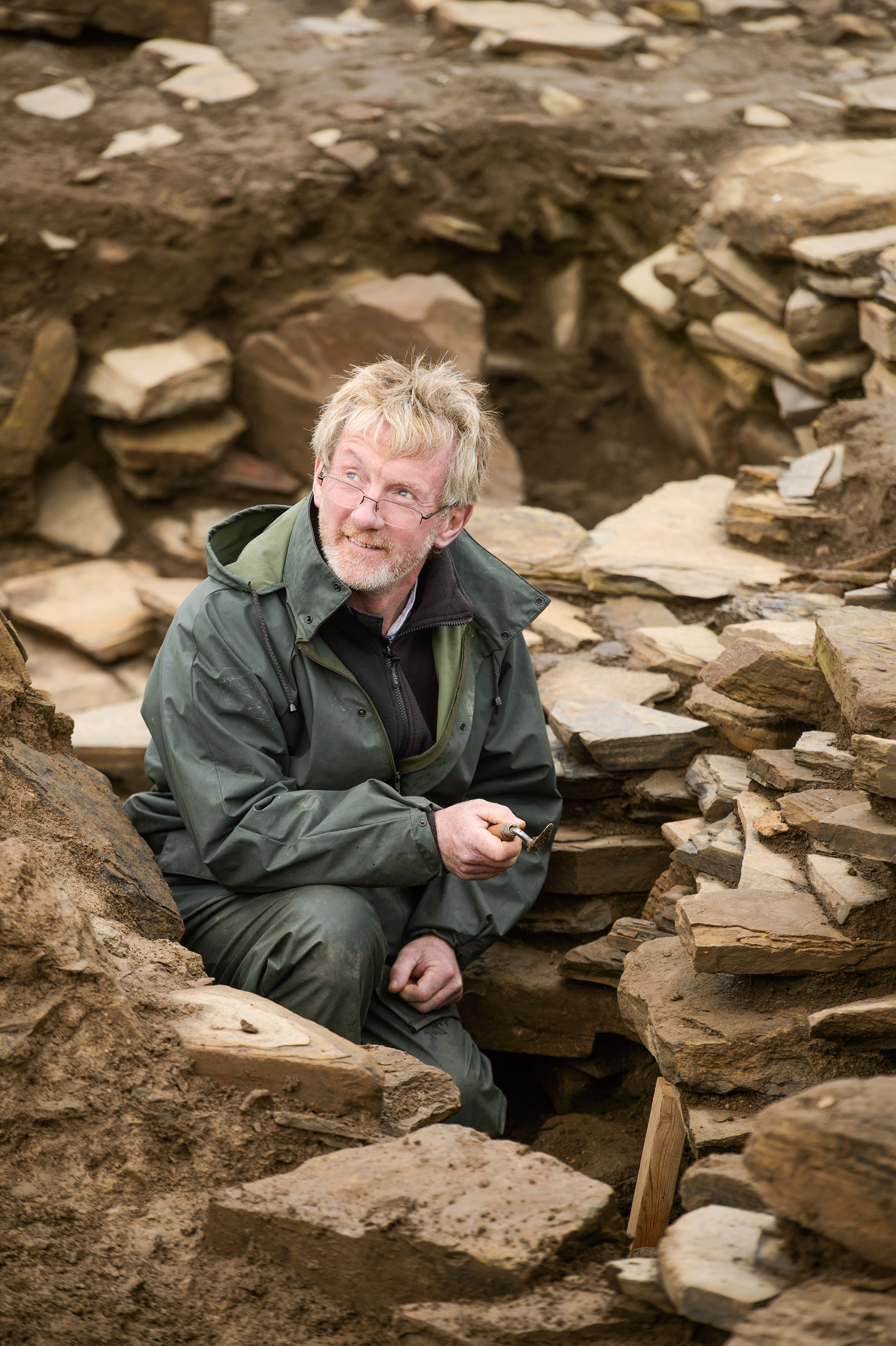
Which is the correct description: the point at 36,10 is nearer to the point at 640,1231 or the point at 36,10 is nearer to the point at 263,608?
the point at 263,608

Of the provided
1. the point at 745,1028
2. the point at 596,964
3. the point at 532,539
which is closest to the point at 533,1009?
the point at 596,964

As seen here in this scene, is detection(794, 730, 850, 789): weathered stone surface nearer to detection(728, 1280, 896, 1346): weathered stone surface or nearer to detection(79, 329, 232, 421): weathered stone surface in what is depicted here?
detection(728, 1280, 896, 1346): weathered stone surface

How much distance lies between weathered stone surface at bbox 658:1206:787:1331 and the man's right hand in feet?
3.88

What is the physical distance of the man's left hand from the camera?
338 cm

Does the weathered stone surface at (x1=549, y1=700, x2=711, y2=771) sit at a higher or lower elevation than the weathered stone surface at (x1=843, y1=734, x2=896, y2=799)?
lower

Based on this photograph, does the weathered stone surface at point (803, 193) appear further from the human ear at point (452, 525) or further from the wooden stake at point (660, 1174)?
the wooden stake at point (660, 1174)

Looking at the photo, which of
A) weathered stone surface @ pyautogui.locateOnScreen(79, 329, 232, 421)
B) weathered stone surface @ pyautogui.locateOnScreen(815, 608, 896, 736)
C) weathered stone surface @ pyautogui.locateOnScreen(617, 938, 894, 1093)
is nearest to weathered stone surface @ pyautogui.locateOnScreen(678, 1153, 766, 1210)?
weathered stone surface @ pyautogui.locateOnScreen(617, 938, 894, 1093)

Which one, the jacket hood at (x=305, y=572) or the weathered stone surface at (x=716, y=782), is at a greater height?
the jacket hood at (x=305, y=572)

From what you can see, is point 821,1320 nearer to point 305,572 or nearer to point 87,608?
point 305,572

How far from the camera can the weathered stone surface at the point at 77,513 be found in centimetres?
772

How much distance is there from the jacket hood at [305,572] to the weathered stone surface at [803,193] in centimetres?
376

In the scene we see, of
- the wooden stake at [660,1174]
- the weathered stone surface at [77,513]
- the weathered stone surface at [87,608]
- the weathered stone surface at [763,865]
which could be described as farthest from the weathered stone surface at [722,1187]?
the weathered stone surface at [77,513]

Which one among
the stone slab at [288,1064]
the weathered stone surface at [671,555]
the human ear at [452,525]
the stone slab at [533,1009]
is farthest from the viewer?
the weathered stone surface at [671,555]

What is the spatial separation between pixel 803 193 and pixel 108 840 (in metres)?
5.50
